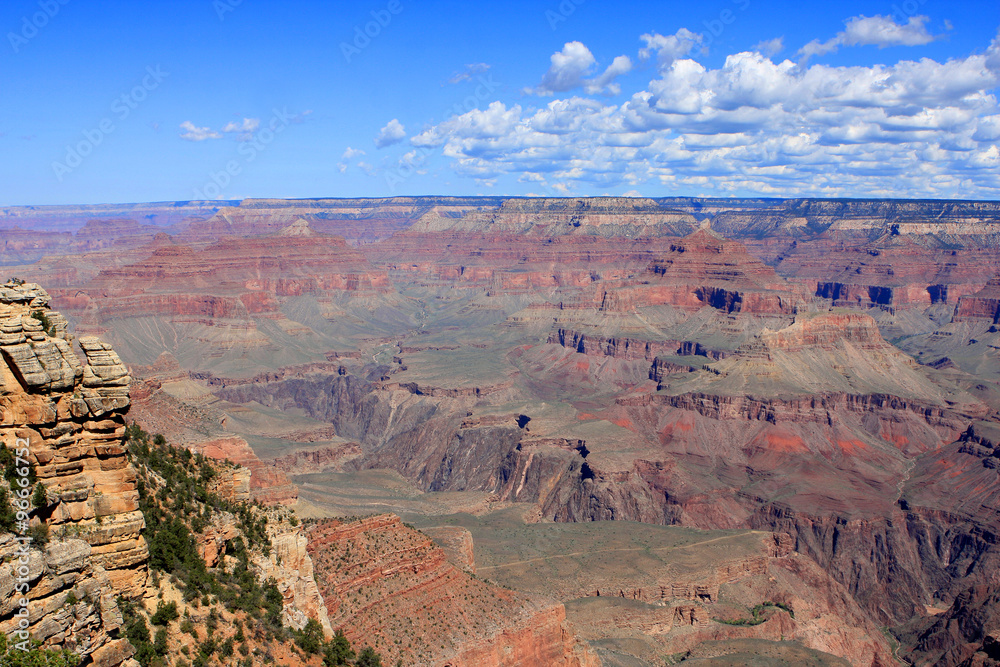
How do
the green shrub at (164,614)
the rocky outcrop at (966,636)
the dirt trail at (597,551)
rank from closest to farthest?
the green shrub at (164,614) < the rocky outcrop at (966,636) < the dirt trail at (597,551)

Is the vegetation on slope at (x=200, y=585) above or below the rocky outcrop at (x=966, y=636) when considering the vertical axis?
above

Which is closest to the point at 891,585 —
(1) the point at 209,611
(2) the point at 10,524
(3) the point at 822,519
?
(3) the point at 822,519

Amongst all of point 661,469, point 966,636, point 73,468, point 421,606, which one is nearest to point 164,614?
point 73,468

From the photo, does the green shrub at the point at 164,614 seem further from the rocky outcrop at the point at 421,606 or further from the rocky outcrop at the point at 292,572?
the rocky outcrop at the point at 421,606

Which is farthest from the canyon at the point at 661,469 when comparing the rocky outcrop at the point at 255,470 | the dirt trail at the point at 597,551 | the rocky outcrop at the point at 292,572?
the rocky outcrop at the point at 292,572

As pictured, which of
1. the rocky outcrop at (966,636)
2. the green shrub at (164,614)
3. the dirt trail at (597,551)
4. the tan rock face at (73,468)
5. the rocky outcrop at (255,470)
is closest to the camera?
the tan rock face at (73,468)

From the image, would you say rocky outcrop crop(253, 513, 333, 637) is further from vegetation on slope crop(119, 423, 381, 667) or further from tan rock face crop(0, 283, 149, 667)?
tan rock face crop(0, 283, 149, 667)
